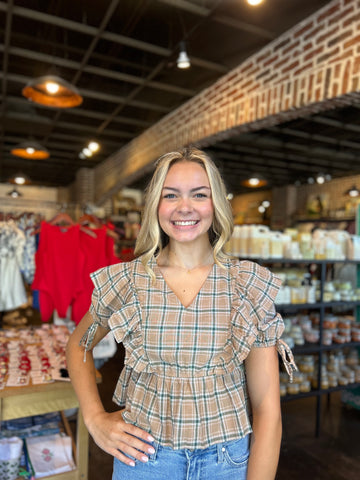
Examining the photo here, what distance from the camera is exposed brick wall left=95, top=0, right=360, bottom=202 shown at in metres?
3.11

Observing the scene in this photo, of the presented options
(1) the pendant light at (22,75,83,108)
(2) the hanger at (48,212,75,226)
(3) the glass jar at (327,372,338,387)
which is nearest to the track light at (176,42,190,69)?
(1) the pendant light at (22,75,83,108)

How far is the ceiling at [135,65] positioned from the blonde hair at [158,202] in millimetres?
433

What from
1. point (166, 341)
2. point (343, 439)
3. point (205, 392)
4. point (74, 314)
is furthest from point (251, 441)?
point (343, 439)

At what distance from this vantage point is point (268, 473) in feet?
3.81

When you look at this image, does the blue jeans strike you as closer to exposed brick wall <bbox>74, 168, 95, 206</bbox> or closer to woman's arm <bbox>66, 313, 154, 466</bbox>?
woman's arm <bbox>66, 313, 154, 466</bbox>

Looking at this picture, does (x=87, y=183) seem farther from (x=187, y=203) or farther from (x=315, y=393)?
(x=187, y=203)

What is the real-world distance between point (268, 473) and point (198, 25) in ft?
12.8

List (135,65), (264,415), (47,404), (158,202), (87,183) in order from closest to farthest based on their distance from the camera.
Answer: (264,415) → (158,202) → (47,404) → (135,65) → (87,183)

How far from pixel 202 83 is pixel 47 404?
184 inches

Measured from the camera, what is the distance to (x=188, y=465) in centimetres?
109

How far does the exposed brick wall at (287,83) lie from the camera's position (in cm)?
311

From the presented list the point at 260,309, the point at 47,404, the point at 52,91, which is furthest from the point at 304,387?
the point at 52,91

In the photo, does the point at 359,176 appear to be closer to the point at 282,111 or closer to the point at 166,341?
the point at 282,111

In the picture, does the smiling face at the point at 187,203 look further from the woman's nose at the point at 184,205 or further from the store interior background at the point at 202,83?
the store interior background at the point at 202,83
